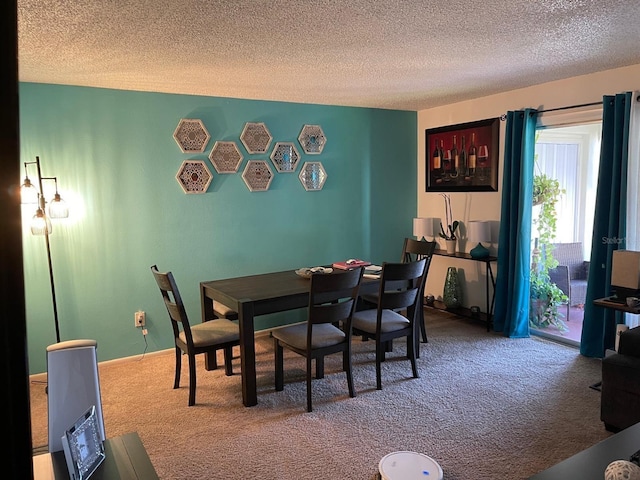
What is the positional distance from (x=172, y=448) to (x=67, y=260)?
189 cm

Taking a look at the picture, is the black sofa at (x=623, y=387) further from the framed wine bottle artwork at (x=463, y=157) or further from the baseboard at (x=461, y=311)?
the framed wine bottle artwork at (x=463, y=157)

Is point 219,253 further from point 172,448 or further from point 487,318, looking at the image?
point 487,318

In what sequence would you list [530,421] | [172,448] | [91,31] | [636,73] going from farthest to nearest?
[636,73]
[530,421]
[172,448]
[91,31]

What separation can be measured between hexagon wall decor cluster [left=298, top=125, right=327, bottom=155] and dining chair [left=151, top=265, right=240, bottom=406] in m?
2.08

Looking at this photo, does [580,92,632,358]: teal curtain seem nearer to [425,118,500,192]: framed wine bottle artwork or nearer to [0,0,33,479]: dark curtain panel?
[425,118,500,192]: framed wine bottle artwork

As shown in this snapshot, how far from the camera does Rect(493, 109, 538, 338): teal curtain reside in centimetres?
429

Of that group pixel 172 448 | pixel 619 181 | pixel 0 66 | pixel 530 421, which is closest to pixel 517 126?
pixel 619 181

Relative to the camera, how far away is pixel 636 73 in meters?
3.54

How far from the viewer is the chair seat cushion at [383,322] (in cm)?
353

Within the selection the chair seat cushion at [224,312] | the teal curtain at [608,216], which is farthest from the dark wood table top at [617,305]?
the chair seat cushion at [224,312]

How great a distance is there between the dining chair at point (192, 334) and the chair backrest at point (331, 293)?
0.63 metres

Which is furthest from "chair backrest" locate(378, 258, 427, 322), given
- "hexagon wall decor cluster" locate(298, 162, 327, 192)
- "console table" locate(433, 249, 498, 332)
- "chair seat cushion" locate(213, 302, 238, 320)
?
"hexagon wall decor cluster" locate(298, 162, 327, 192)

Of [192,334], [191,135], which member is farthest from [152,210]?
[192,334]

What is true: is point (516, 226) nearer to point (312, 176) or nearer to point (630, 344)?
point (630, 344)
